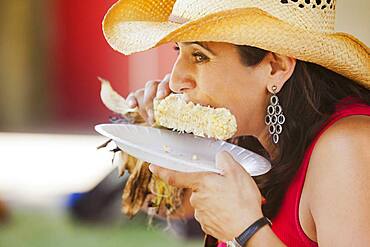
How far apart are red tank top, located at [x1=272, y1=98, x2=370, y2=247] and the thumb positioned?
176 millimetres

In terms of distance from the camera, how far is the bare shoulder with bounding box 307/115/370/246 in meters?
1.70

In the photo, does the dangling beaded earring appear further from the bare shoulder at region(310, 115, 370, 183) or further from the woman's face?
the bare shoulder at region(310, 115, 370, 183)

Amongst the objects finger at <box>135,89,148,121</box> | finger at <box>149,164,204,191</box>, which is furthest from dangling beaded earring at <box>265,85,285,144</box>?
finger at <box>135,89,148,121</box>

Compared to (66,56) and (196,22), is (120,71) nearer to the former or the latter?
(66,56)

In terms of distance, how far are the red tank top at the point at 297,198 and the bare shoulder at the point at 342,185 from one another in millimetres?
65

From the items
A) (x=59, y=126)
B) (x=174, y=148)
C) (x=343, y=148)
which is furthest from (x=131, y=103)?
(x=59, y=126)

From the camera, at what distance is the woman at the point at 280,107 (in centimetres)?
175

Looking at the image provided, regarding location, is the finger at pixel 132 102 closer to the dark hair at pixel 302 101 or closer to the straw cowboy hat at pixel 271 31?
the straw cowboy hat at pixel 271 31

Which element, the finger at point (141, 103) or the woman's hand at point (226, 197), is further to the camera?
the finger at point (141, 103)

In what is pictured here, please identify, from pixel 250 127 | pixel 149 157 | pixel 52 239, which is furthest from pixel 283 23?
pixel 52 239

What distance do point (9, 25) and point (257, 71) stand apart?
538 centimetres

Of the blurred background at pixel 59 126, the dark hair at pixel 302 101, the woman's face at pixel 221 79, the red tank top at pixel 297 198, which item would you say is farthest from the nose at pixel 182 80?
the blurred background at pixel 59 126

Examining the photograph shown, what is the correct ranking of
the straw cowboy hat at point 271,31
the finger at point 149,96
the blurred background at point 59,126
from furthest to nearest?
1. the blurred background at point 59,126
2. the finger at point 149,96
3. the straw cowboy hat at point 271,31

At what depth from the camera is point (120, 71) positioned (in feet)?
19.2
